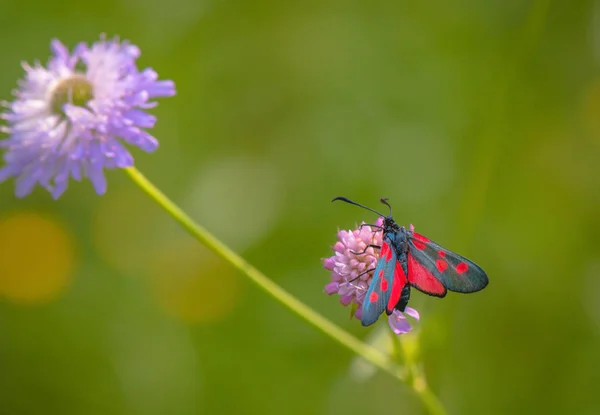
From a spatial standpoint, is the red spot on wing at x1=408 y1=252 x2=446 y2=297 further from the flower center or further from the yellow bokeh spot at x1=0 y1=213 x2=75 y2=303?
the yellow bokeh spot at x1=0 y1=213 x2=75 y2=303

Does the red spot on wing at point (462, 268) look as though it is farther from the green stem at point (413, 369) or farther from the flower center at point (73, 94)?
the flower center at point (73, 94)

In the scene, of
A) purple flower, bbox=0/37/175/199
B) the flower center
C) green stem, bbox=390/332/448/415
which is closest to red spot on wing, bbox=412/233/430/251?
green stem, bbox=390/332/448/415

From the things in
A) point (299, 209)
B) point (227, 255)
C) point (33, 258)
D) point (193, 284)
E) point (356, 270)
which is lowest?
point (33, 258)

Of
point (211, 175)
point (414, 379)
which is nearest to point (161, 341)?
point (211, 175)

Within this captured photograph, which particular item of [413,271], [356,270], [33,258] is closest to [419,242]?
[413,271]

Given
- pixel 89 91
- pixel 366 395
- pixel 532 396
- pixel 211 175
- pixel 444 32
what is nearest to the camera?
pixel 89 91

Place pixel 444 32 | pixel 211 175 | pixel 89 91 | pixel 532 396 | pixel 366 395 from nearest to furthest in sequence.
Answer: pixel 89 91 < pixel 532 396 < pixel 366 395 < pixel 211 175 < pixel 444 32

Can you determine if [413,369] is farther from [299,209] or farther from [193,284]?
[193,284]

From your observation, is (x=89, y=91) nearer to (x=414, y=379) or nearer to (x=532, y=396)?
(x=414, y=379)
